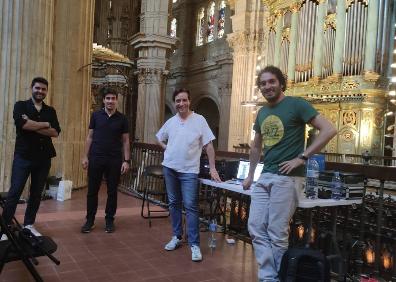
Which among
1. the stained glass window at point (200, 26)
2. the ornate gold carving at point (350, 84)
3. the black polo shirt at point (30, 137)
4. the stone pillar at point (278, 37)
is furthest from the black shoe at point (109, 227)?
the stained glass window at point (200, 26)

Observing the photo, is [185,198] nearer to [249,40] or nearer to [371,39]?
[371,39]

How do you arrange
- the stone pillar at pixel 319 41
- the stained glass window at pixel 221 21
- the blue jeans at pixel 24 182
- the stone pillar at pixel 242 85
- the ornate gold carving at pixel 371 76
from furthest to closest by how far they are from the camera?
the stained glass window at pixel 221 21, the stone pillar at pixel 242 85, the stone pillar at pixel 319 41, the ornate gold carving at pixel 371 76, the blue jeans at pixel 24 182

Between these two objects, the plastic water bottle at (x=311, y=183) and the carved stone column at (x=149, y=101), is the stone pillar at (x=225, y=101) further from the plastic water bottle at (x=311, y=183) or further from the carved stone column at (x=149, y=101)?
the plastic water bottle at (x=311, y=183)

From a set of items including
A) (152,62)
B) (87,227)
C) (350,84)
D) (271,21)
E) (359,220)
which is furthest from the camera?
(271,21)

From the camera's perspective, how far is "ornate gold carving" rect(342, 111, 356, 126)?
13.5 metres

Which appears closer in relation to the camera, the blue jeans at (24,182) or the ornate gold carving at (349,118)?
the blue jeans at (24,182)

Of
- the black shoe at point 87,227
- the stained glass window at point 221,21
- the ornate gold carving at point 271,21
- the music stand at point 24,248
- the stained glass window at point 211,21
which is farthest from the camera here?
the stained glass window at point 211,21

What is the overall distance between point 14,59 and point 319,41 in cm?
1132

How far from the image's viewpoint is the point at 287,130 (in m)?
3.08

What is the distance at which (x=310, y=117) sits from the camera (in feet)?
9.98

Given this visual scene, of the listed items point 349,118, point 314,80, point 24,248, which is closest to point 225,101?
point 314,80

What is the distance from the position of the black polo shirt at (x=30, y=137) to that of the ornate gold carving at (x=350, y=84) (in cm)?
1123

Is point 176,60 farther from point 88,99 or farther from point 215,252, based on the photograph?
point 215,252

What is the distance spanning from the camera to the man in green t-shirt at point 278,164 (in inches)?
120
